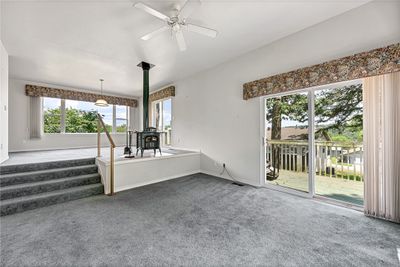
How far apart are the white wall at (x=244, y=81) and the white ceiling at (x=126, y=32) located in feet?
0.71

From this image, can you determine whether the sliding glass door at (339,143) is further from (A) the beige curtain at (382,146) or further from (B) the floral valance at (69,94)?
(B) the floral valance at (69,94)

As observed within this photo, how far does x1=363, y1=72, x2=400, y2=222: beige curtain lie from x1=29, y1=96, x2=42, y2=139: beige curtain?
8.60 meters

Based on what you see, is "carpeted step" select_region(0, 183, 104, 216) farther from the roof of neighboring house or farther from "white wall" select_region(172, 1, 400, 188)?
the roof of neighboring house

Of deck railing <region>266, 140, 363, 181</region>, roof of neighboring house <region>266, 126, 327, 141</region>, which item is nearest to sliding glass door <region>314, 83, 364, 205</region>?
deck railing <region>266, 140, 363, 181</region>

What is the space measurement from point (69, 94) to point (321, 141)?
7965 millimetres

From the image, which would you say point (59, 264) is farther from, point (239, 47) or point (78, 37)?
point (239, 47)

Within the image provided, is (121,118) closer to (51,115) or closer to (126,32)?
(51,115)

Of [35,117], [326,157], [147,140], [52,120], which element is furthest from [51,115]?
[326,157]

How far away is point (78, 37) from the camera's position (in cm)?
305

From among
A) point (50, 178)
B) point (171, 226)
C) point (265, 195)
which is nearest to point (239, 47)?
point (265, 195)

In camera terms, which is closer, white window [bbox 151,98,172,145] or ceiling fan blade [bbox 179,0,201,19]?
ceiling fan blade [bbox 179,0,201,19]

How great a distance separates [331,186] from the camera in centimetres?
304

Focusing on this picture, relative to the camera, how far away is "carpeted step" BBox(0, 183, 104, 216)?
2480 mm

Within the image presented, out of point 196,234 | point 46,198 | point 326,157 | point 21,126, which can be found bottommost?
point 196,234
